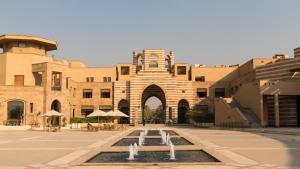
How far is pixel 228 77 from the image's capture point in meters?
69.3

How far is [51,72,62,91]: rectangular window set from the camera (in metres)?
56.1

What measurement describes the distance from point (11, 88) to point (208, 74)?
113ft

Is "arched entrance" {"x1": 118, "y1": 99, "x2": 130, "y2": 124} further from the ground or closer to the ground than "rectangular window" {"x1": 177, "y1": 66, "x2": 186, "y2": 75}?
closer to the ground

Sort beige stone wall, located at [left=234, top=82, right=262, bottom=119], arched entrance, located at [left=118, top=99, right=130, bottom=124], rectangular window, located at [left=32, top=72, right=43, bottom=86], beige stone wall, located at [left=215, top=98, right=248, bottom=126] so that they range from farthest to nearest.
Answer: arched entrance, located at [left=118, top=99, right=130, bottom=124] → rectangular window, located at [left=32, top=72, right=43, bottom=86] → beige stone wall, located at [left=234, top=82, right=262, bottom=119] → beige stone wall, located at [left=215, top=98, right=248, bottom=126]

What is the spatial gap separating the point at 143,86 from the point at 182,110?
9.37 meters

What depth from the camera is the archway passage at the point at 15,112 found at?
5081 centimetres

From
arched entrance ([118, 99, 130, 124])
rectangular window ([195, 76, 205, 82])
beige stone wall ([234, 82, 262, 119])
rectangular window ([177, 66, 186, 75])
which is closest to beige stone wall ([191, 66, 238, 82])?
rectangular window ([195, 76, 205, 82])

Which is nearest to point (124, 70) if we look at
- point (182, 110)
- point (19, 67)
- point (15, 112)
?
point (182, 110)

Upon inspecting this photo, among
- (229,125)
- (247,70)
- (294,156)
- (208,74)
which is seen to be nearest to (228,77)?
(208,74)

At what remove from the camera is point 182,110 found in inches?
2800

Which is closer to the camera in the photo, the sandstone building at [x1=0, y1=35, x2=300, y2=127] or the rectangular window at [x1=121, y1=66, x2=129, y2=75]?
the sandstone building at [x1=0, y1=35, x2=300, y2=127]

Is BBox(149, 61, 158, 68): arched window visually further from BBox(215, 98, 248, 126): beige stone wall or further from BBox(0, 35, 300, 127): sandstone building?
BBox(215, 98, 248, 126): beige stone wall

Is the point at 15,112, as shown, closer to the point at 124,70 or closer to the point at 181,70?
the point at 124,70

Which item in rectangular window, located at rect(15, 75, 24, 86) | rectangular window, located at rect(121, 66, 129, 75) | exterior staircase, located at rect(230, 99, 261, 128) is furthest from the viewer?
Result: rectangular window, located at rect(121, 66, 129, 75)
